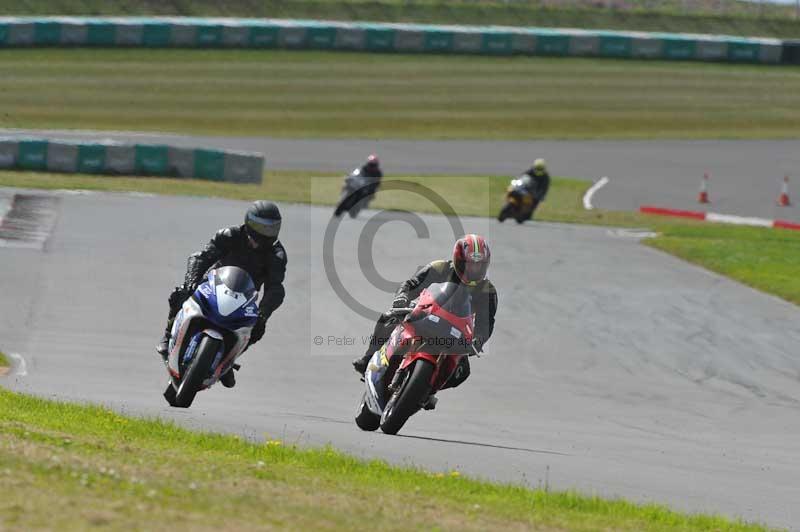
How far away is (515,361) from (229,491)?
9005 millimetres

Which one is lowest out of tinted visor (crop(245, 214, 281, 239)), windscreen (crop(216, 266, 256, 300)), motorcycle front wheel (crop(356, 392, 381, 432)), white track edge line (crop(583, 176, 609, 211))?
motorcycle front wheel (crop(356, 392, 381, 432))

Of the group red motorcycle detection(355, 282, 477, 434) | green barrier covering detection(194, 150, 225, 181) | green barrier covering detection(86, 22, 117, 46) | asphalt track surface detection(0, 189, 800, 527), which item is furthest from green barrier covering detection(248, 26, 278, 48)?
red motorcycle detection(355, 282, 477, 434)

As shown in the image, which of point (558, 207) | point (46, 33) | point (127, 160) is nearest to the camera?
point (127, 160)

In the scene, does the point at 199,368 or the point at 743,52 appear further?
the point at 743,52

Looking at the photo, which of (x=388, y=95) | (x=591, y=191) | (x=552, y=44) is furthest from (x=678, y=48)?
(x=591, y=191)

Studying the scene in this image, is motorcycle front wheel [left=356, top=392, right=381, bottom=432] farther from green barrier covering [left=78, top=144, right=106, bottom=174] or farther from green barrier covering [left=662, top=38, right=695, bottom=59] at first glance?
green barrier covering [left=662, top=38, right=695, bottom=59]

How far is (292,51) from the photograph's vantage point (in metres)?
55.1

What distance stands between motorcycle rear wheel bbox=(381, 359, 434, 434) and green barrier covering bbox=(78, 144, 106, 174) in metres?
24.6

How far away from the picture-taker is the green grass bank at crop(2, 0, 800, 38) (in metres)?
55.5

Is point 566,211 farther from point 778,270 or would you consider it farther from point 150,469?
point 150,469

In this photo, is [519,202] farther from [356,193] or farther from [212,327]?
[212,327]

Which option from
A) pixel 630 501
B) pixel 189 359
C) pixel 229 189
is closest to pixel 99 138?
pixel 229 189

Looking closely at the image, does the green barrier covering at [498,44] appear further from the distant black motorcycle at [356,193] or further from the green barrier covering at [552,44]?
the distant black motorcycle at [356,193]

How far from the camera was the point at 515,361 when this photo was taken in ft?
51.1
